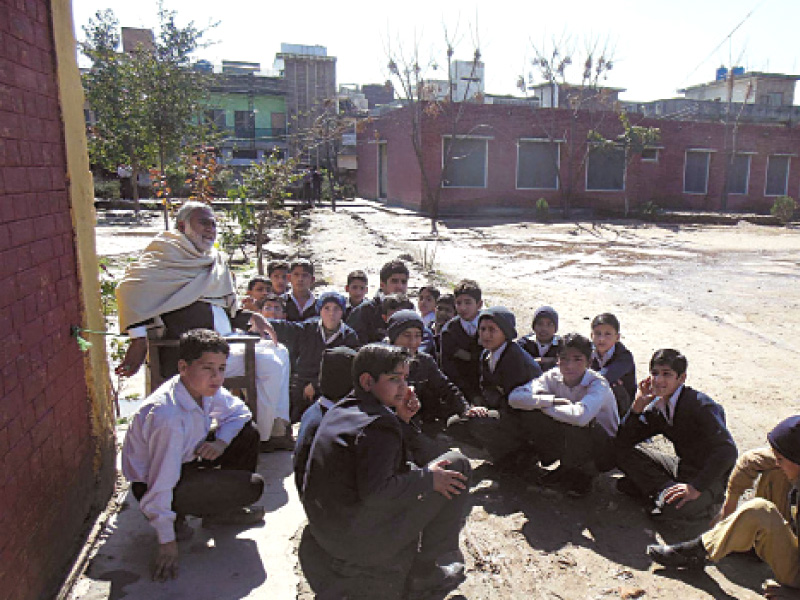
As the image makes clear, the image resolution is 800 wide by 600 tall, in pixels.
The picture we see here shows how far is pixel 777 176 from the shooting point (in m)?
28.1

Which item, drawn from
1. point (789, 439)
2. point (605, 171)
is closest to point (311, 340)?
point (789, 439)

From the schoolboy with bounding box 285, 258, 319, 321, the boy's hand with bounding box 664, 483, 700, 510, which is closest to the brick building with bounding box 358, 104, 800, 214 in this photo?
the schoolboy with bounding box 285, 258, 319, 321

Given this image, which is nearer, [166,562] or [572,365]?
[166,562]

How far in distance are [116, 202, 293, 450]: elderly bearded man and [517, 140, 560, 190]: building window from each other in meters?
21.8

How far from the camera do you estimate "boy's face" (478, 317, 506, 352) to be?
11.9 ft

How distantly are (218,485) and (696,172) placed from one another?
28685 millimetres

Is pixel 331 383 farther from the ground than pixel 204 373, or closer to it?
closer to it

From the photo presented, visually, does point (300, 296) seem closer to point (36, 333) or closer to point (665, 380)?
point (36, 333)

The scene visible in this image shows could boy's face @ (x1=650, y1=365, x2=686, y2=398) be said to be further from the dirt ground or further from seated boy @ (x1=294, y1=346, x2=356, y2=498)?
seated boy @ (x1=294, y1=346, x2=356, y2=498)

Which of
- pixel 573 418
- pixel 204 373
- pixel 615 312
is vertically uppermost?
pixel 204 373

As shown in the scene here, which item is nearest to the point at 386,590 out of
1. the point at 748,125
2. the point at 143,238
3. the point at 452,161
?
the point at 143,238

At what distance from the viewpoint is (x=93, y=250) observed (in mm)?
2984

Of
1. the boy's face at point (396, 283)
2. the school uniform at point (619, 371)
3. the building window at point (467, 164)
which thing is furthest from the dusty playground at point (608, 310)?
the building window at point (467, 164)

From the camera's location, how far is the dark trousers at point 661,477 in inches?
116
